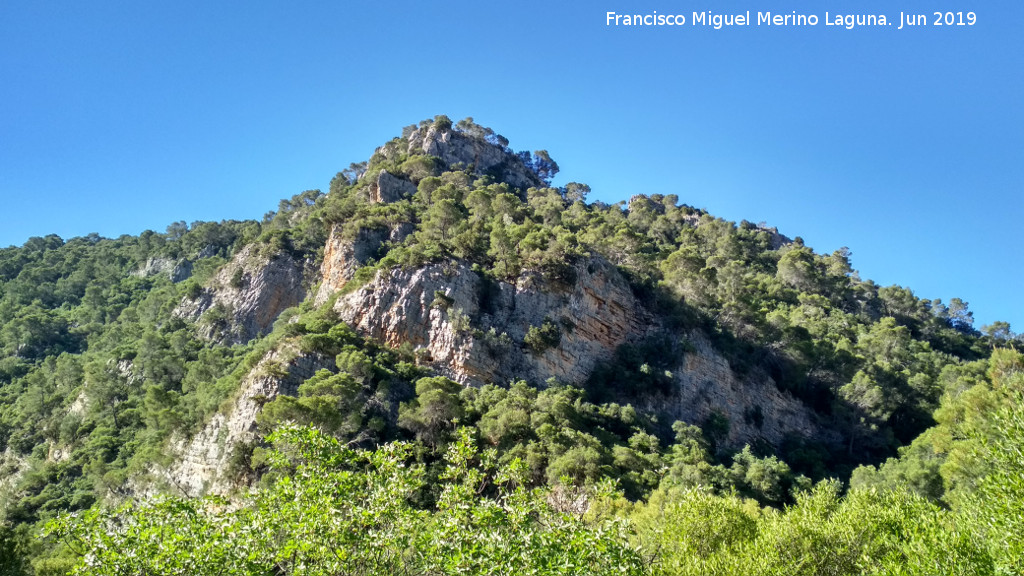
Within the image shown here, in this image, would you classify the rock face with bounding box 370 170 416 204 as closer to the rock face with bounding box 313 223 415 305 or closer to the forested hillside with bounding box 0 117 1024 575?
the forested hillside with bounding box 0 117 1024 575

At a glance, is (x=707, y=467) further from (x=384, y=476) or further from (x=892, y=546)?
(x=384, y=476)

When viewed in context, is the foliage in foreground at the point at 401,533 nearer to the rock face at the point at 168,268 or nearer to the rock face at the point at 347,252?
the rock face at the point at 347,252

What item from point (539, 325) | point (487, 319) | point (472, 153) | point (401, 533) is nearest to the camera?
point (401, 533)

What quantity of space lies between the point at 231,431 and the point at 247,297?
23.5 metres

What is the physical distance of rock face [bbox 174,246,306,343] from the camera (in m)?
50.8

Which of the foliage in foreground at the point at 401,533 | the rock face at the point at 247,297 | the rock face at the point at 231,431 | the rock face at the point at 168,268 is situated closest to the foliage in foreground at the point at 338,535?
the foliage in foreground at the point at 401,533

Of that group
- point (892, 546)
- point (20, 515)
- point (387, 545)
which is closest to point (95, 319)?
point (20, 515)

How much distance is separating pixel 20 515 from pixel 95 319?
35676 millimetres

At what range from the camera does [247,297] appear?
52406 millimetres

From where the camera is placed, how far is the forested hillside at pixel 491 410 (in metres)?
10.6

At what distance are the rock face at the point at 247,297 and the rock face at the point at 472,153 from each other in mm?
25933

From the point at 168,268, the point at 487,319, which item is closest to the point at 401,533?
the point at 487,319

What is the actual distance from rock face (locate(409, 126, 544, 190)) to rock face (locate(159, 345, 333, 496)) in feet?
146

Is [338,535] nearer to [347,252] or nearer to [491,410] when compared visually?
[491,410]
